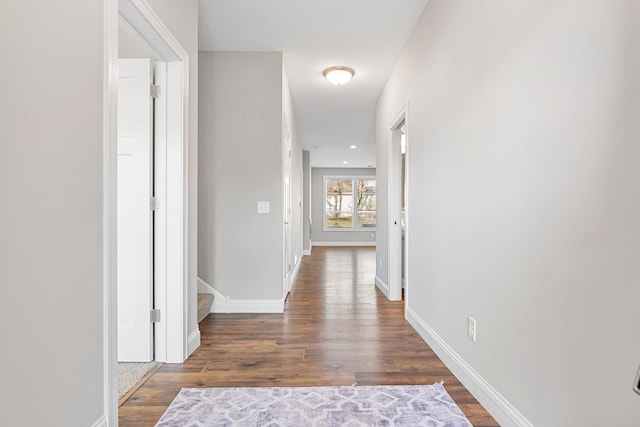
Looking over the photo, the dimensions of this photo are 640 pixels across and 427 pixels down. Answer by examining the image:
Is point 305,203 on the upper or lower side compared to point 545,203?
upper

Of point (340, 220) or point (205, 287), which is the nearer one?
point (205, 287)

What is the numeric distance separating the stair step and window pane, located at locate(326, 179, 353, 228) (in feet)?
26.7

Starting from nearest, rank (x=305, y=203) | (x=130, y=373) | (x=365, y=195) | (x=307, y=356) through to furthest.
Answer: (x=130, y=373) < (x=307, y=356) < (x=305, y=203) < (x=365, y=195)

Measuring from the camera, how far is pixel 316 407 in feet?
6.11

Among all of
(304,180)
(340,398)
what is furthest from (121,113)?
(304,180)

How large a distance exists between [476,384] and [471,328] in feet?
0.95

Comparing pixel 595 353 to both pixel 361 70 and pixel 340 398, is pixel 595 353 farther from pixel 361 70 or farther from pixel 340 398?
pixel 361 70

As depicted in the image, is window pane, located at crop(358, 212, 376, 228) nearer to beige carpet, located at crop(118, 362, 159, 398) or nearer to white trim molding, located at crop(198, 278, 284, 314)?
white trim molding, located at crop(198, 278, 284, 314)

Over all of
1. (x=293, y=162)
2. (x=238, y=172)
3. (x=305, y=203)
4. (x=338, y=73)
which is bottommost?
(x=305, y=203)

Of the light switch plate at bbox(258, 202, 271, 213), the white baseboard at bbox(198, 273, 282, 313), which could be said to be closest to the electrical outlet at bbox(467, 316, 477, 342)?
the white baseboard at bbox(198, 273, 282, 313)

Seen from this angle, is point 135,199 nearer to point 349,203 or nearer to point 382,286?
point 382,286

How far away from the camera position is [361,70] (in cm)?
421
